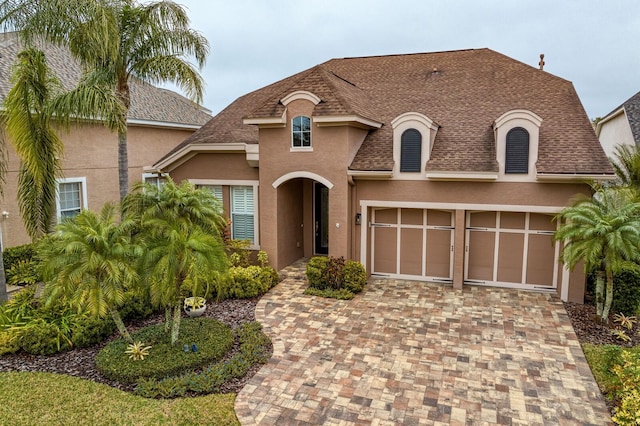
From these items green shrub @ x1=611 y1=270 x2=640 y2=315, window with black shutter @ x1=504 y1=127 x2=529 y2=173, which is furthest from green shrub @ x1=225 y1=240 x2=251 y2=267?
green shrub @ x1=611 y1=270 x2=640 y2=315

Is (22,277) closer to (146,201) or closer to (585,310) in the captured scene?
(146,201)

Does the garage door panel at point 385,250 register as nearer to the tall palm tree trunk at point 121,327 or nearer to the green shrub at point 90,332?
the tall palm tree trunk at point 121,327

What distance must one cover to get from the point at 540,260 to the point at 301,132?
9.12m

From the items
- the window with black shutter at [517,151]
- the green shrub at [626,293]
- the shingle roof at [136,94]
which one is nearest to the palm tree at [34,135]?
the shingle roof at [136,94]

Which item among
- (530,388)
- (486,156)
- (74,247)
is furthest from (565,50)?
(74,247)

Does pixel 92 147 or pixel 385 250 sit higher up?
pixel 92 147

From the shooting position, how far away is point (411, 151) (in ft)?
47.9

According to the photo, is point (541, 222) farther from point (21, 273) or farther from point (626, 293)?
point (21, 273)

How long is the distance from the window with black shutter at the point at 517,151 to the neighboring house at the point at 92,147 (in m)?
10.5

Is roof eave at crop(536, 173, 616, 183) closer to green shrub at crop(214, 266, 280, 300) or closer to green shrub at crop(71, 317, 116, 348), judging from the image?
green shrub at crop(214, 266, 280, 300)

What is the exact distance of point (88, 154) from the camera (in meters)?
17.5

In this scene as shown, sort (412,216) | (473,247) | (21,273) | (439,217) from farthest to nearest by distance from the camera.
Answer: (412,216) < (439,217) < (473,247) < (21,273)

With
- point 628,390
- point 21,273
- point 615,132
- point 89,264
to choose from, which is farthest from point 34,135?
point 615,132

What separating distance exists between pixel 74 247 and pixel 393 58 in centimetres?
1733
